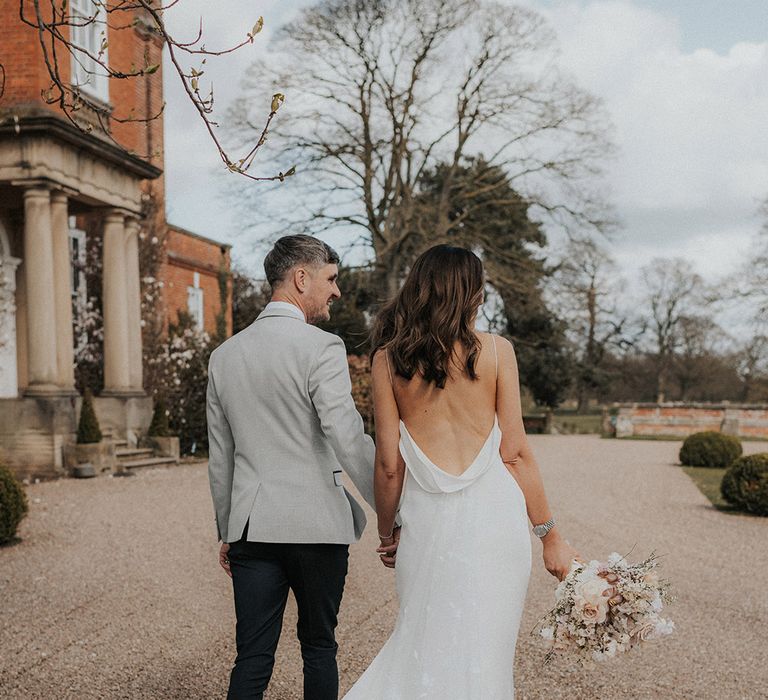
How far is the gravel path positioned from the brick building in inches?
94.2

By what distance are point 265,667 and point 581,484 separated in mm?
12435

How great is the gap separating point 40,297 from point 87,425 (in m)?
2.21

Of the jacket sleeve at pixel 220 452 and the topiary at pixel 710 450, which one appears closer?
the jacket sleeve at pixel 220 452

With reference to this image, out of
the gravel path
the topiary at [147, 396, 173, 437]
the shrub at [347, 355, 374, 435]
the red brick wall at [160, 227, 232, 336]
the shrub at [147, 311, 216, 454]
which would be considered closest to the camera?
the gravel path

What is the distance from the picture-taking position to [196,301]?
72.1ft

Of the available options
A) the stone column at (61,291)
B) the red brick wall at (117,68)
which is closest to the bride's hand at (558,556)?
the red brick wall at (117,68)

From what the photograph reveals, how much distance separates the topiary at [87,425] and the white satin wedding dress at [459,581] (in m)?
11.8

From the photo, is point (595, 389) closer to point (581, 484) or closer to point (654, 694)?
point (581, 484)

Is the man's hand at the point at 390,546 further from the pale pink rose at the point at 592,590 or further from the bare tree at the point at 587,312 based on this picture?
the bare tree at the point at 587,312

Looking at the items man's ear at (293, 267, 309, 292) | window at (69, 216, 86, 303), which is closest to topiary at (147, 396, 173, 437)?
window at (69, 216, 86, 303)

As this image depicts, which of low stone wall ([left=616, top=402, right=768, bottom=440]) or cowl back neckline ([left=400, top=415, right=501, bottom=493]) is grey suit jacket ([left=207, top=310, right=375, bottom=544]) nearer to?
cowl back neckline ([left=400, top=415, right=501, bottom=493])

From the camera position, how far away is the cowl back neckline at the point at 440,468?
276cm

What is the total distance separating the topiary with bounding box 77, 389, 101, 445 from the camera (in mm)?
13602

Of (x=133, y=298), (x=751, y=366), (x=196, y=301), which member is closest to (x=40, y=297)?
(x=133, y=298)
